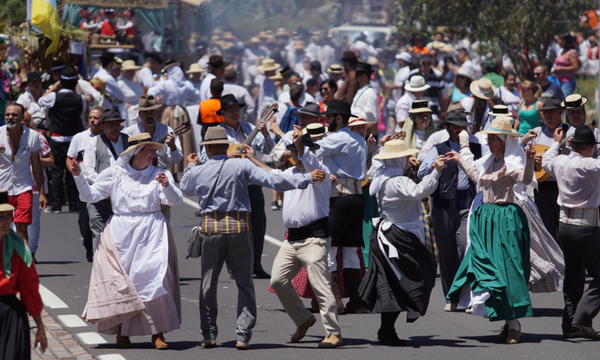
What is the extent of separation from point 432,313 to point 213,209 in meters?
2.80

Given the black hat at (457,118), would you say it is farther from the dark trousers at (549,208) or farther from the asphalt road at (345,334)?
the asphalt road at (345,334)

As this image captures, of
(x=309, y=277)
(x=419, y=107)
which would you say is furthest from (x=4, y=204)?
(x=419, y=107)

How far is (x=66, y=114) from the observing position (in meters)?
A: 15.0

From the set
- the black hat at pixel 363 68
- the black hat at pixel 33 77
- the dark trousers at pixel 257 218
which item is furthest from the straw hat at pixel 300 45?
the dark trousers at pixel 257 218

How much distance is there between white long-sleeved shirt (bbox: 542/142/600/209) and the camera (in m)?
7.85

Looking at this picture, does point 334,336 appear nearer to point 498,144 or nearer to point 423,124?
point 498,144

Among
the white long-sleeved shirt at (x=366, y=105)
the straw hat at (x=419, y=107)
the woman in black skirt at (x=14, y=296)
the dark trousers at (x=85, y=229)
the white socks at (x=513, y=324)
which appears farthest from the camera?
the white long-sleeved shirt at (x=366, y=105)

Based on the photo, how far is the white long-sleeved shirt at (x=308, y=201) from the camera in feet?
25.3

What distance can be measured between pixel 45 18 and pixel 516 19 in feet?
36.3

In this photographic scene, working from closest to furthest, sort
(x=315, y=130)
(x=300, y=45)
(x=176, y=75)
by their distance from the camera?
(x=315, y=130) < (x=176, y=75) < (x=300, y=45)

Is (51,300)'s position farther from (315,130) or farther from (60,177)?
(60,177)

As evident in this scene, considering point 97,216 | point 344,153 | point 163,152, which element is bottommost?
point 97,216

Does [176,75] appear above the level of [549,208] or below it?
below

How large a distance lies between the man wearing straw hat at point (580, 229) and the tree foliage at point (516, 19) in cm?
1366
